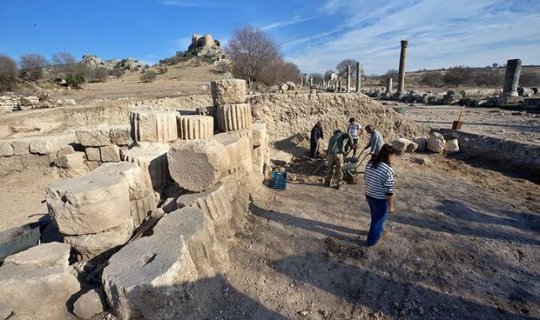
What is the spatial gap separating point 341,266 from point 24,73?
34.3 meters

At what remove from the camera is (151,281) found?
257 cm

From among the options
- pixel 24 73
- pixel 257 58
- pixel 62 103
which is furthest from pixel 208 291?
pixel 24 73

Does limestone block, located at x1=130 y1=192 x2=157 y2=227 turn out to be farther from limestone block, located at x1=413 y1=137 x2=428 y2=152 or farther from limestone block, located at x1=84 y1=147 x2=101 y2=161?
limestone block, located at x1=413 y1=137 x2=428 y2=152

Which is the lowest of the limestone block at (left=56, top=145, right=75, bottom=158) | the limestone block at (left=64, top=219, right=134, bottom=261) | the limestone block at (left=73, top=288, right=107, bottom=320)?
the limestone block at (left=73, top=288, right=107, bottom=320)

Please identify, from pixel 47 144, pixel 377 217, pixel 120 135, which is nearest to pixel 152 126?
pixel 120 135

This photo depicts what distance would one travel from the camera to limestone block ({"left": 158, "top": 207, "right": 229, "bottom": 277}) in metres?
3.28

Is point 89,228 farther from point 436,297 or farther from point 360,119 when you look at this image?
point 360,119

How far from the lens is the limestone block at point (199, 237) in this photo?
3281mm

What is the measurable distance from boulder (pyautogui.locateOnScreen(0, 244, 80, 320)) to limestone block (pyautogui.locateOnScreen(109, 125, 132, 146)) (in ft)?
12.9

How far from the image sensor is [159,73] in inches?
1553

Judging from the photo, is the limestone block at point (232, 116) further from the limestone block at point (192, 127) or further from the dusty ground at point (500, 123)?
the dusty ground at point (500, 123)

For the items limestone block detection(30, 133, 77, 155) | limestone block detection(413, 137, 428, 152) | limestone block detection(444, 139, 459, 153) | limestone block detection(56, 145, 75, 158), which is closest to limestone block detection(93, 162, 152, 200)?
limestone block detection(56, 145, 75, 158)

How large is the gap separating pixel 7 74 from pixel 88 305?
2621 centimetres

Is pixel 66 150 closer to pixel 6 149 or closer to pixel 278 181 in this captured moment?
pixel 6 149
